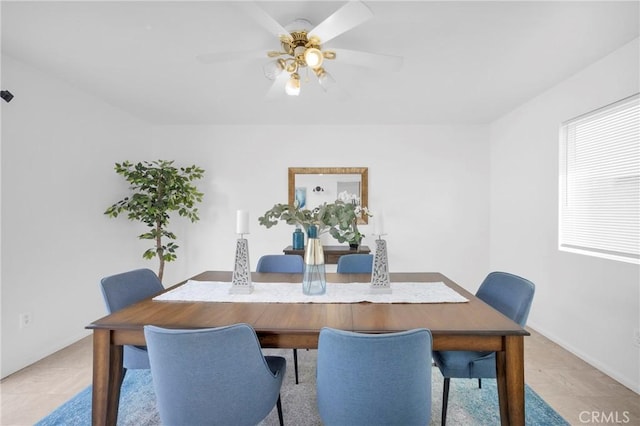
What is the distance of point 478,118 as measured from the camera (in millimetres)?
3520

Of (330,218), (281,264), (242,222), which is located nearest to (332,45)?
(330,218)

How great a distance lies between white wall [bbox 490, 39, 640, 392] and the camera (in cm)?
203

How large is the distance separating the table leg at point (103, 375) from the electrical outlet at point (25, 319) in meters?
1.62

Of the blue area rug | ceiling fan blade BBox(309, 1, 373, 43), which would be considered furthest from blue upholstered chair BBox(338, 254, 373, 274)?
ceiling fan blade BBox(309, 1, 373, 43)

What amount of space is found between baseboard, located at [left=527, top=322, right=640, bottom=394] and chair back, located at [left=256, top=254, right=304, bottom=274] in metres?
2.42

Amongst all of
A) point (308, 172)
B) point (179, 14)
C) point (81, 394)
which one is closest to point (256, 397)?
point (81, 394)

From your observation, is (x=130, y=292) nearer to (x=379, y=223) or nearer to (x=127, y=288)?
(x=127, y=288)

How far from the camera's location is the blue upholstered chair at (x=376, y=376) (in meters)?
0.97

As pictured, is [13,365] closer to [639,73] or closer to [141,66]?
[141,66]

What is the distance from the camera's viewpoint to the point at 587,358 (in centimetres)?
229

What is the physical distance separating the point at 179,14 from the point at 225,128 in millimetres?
2202

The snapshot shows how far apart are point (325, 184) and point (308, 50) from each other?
226 cm

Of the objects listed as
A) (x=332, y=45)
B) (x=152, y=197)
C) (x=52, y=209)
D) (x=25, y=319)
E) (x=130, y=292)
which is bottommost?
(x=25, y=319)

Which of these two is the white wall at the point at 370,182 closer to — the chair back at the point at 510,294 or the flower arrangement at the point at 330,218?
the chair back at the point at 510,294
